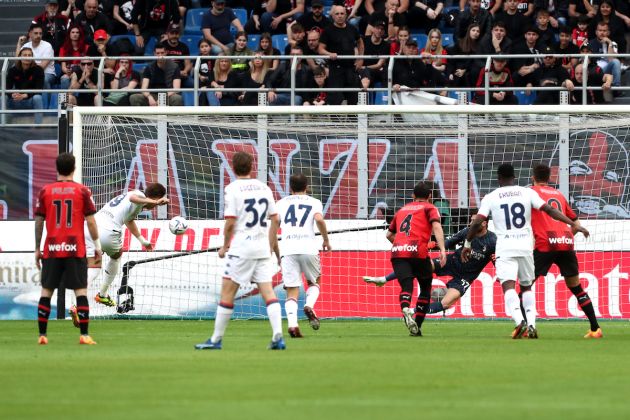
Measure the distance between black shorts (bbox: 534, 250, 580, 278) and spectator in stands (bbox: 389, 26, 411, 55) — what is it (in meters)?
8.65

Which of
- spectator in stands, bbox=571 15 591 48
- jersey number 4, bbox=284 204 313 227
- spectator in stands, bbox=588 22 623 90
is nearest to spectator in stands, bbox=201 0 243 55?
spectator in stands, bbox=571 15 591 48

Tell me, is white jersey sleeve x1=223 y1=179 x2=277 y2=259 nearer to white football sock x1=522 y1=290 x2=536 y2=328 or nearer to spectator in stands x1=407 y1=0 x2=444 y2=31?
white football sock x1=522 y1=290 x2=536 y2=328

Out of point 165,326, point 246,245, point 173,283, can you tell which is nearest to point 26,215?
point 173,283

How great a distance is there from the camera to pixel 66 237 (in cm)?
1428

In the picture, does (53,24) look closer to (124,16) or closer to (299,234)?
(124,16)

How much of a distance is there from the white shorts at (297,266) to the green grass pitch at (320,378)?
78cm

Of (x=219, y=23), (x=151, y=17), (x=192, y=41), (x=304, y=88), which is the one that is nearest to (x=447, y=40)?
(x=304, y=88)

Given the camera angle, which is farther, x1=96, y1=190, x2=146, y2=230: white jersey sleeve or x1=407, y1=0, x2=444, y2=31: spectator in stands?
x1=407, y1=0, x2=444, y2=31: spectator in stands

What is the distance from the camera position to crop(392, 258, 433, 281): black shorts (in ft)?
52.5

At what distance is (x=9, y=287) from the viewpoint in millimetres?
21297

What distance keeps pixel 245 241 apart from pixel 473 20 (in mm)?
12658

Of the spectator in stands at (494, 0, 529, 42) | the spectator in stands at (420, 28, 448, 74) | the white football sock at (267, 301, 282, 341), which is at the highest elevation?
the spectator in stands at (494, 0, 529, 42)

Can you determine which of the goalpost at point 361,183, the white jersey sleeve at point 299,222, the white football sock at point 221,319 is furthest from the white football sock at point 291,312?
the goalpost at point 361,183

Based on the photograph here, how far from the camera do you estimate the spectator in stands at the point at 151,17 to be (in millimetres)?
26672
